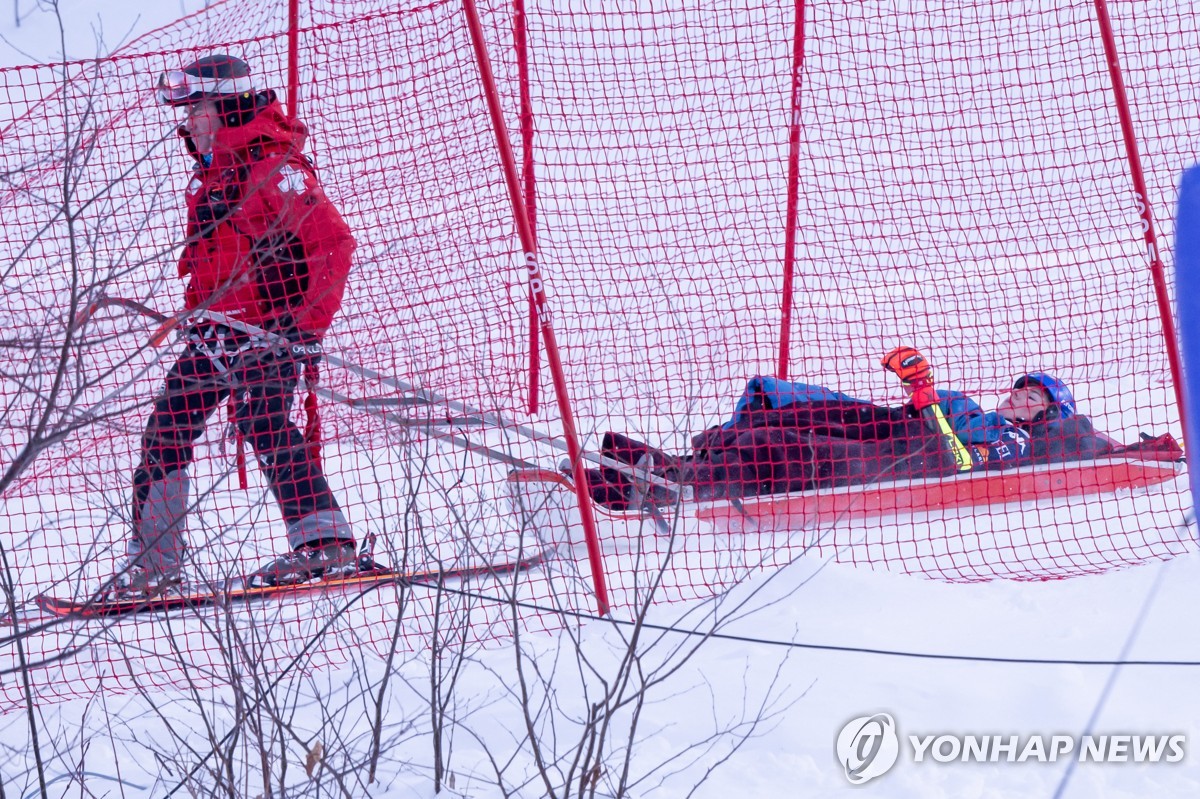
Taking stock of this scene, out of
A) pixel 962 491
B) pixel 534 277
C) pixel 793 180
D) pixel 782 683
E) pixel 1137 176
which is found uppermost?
pixel 793 180

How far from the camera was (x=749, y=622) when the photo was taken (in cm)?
397

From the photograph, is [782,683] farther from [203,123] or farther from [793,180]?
[793,180]

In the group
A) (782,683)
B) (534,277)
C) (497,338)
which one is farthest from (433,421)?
(497,338)

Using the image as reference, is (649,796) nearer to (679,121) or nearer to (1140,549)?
(1140,549)

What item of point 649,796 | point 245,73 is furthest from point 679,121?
point 649,796

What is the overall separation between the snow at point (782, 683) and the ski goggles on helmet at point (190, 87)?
0.91m

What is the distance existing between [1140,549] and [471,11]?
3.06m

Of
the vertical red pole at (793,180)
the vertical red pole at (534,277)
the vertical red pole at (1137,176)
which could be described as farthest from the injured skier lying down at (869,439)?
the vertical red pole at (534,277)

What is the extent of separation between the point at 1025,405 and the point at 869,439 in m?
0.74

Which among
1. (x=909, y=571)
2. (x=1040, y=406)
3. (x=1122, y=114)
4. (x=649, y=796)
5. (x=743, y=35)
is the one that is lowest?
(x=649, y=796)

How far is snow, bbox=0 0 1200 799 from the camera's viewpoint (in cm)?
298

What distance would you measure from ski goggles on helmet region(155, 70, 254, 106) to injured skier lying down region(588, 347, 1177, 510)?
2018mm

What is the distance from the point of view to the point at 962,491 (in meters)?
5.22

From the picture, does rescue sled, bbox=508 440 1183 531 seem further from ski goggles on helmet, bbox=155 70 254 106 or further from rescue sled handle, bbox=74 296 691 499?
ski goggles on helmet, bbox=155 70 254 106
